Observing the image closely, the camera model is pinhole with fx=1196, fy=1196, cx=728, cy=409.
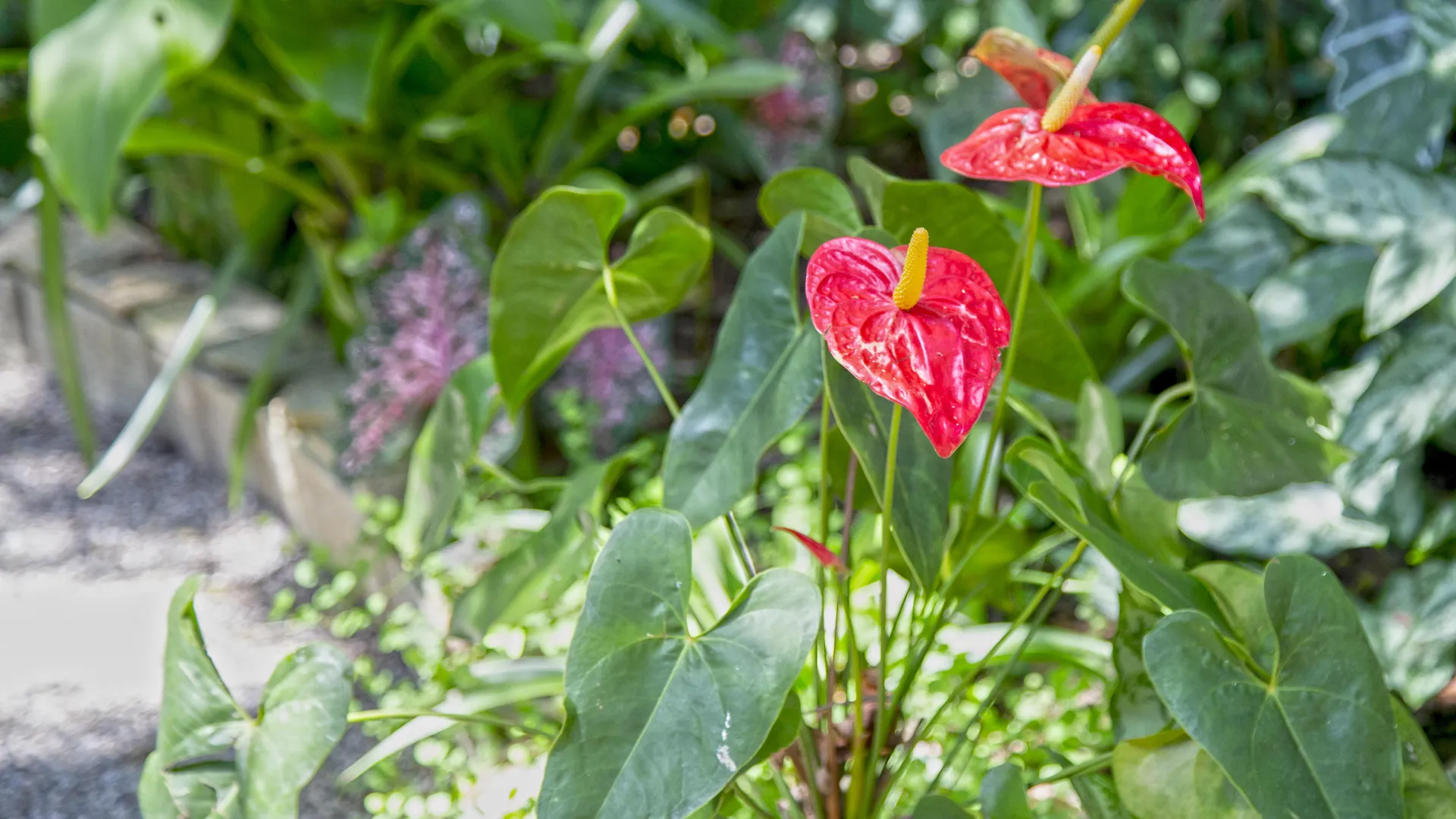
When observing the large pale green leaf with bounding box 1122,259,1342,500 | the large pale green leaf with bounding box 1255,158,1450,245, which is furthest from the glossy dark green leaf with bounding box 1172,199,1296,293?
the large pale green leaf with bounding box 1122,259,1342,500

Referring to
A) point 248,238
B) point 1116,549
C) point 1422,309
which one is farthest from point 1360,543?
point 248,238

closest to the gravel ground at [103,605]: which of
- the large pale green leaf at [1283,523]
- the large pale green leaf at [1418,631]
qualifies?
the large pale green leaf at [1283,523]

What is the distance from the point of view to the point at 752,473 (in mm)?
741

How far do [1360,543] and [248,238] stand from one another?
145cm

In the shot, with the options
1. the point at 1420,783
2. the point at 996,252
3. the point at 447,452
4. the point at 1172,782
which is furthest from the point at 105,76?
the point at 1420,783

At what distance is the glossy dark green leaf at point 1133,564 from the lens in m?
0.66

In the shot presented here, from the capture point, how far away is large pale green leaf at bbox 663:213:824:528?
742 millimetres

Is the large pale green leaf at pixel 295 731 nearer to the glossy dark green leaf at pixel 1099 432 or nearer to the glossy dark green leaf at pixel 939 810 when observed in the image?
the glossy dark green leaf at pixel 939 810

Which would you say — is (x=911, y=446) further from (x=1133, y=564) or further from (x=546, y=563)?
(x=546, y=563)

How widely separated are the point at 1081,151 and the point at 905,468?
0.70 feet

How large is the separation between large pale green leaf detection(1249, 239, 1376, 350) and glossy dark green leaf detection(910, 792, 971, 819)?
64cm

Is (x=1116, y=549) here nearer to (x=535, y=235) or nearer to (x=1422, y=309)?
(x=535, y=235)

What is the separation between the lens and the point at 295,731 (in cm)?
70

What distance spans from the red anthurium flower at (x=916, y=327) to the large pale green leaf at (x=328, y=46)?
2.83ft
